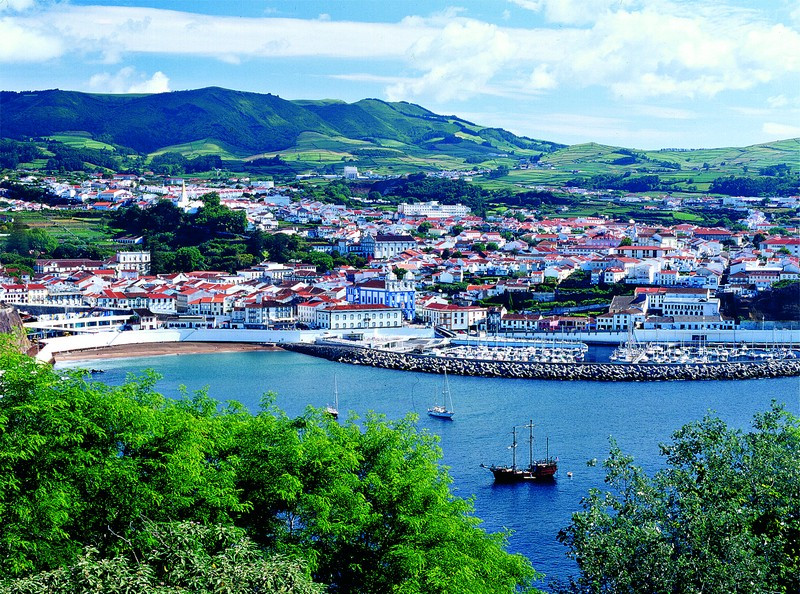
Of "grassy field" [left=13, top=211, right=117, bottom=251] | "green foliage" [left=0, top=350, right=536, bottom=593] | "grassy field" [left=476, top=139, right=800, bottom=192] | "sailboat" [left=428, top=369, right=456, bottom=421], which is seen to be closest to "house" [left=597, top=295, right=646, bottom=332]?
"sailboat" [left=428, top=369, right=456, bottom=421]

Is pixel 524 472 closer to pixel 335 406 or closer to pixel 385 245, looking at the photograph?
pixel 335 406

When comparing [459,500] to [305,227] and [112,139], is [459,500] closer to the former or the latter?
[305,227]

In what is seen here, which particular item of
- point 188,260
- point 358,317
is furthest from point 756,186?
point 358,317

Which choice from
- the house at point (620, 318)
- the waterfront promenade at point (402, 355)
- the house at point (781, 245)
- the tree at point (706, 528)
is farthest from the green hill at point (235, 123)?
the tree at point (706, 528)

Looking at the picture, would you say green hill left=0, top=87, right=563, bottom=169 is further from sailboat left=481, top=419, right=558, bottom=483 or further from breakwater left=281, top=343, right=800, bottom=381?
sailboat left=481, top=419, right=558, bottom=483

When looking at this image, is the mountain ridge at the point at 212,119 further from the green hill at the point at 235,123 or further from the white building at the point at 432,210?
the white building at the point at 432,210

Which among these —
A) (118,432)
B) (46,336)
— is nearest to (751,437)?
(118,432)
